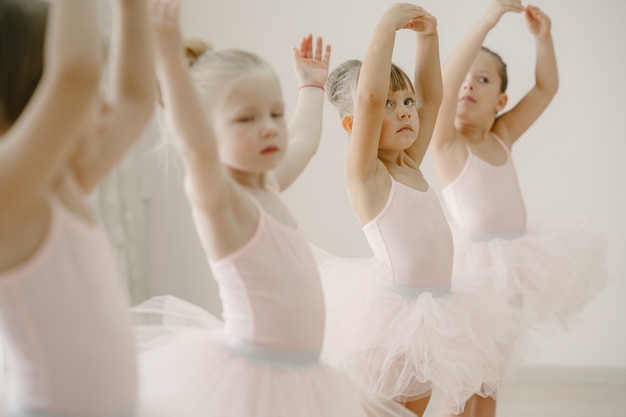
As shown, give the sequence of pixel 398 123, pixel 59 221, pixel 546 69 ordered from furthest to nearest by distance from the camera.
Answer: pixel 546 69, pixel 398 123, pixel 59 221

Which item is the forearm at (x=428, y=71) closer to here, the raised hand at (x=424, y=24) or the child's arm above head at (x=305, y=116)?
the raised hand at (x=424, y=24)

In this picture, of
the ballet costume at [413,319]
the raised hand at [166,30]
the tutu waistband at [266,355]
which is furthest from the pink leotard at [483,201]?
the raised hand at [166,30]

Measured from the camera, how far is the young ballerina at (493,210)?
2.32 metres

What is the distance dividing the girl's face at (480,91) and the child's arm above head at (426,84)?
14.0 inches

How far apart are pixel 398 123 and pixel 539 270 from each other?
71 centimetres

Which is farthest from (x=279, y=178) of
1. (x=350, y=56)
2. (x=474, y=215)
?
(x=350, y=56)

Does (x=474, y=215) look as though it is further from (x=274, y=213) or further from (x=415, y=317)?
(x=274, y=213)

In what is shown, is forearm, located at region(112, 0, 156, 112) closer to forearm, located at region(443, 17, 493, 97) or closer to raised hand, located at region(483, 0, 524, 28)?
forearm, located at region(443, 17, 493, 97)

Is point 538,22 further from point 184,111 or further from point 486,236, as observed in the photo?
point 184,111

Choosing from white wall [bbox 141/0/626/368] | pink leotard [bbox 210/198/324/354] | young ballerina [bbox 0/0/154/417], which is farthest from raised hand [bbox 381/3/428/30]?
white wall [bbox 141/0/626/368]

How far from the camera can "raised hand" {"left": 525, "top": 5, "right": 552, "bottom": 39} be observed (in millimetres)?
2676

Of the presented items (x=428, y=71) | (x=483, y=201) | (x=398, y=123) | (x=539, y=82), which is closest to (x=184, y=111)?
(x=398, y=123)

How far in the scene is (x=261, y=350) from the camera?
4.53ft

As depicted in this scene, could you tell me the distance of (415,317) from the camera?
183 cm
